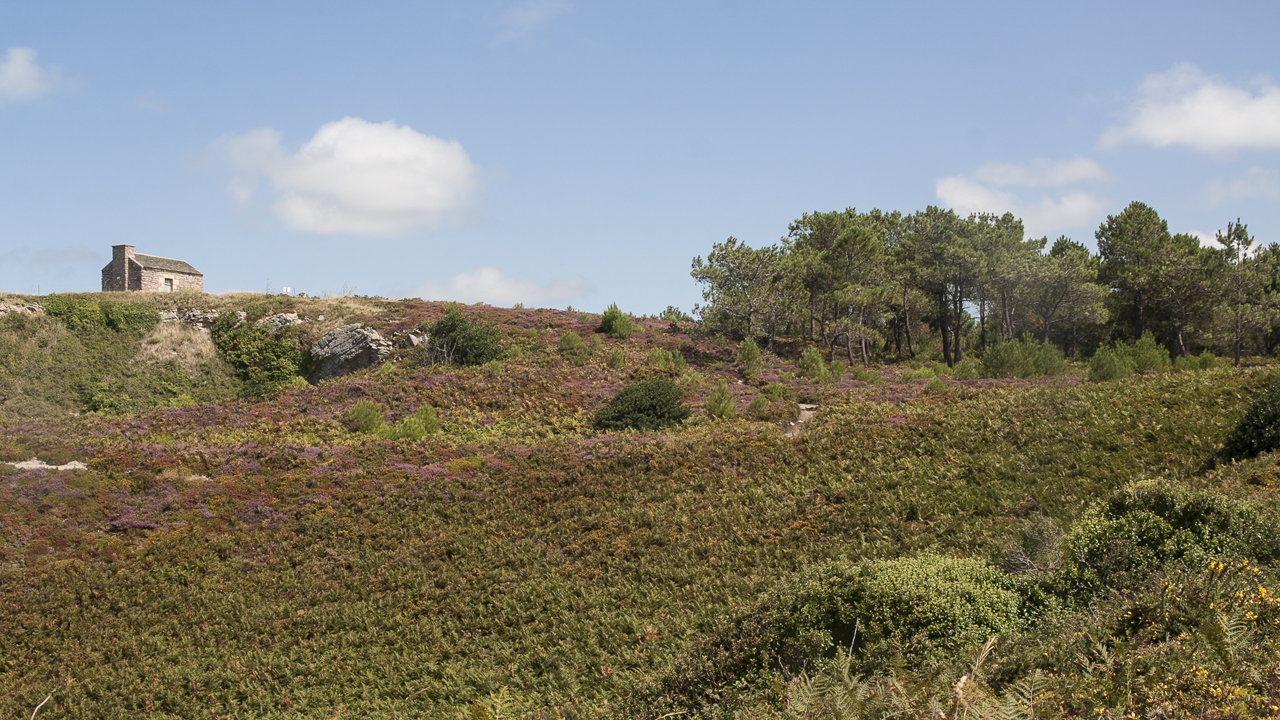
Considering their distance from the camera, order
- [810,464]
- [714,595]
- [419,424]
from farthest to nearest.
Result: [419,424], [810,464], [714,595]

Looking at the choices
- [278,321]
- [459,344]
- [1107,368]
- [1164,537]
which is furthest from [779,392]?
[278,321]

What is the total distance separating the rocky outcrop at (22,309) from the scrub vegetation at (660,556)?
1999 cm

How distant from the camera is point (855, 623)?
25.3 ft

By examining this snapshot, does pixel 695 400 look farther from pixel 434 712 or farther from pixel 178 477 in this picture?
pixel 434 712

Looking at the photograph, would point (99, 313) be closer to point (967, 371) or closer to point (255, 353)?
point (255, 353)

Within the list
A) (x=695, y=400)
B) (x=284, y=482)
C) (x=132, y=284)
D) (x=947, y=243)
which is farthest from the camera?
(x=132, y=284)

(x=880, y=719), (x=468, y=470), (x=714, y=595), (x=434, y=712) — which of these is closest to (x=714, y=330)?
(x=468, y=470)

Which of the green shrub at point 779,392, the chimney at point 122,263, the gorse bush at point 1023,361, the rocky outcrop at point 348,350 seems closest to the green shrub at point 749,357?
the green shrub at point 779,392

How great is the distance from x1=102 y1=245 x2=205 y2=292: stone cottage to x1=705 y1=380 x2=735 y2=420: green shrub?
1459 inches

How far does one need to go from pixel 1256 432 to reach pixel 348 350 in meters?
33.7

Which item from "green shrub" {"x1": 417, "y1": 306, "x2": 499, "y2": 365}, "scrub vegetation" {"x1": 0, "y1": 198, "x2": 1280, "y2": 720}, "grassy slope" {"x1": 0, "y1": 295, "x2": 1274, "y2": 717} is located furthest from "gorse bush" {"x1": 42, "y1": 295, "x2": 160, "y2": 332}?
"grassy slope" {"x1": 0, "y1": 295, "x2": 1274, "y2": 717}

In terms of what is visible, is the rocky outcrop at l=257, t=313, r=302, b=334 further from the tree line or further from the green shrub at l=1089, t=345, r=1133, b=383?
the green shrub at l=1089, t=345, r=1133, b=383

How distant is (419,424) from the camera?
21656 millimetres

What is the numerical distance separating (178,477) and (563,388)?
42.4 feet
